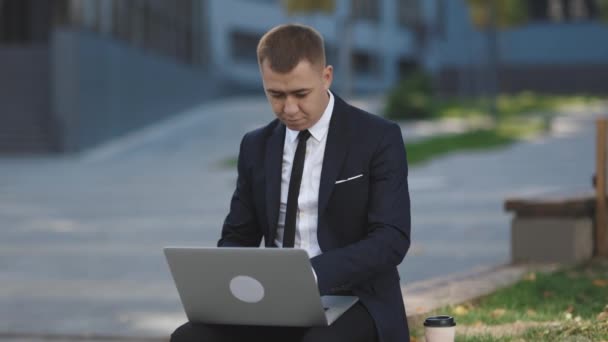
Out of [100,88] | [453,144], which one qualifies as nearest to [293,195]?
[453,144]

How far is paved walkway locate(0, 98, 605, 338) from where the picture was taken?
8.69 metres

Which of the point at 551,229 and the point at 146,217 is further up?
the point at 551,229

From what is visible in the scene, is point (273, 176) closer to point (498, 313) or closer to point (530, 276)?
point (498, 313)

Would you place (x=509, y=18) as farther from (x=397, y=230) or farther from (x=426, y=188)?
(x=397, y=230)

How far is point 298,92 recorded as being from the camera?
13.3ft

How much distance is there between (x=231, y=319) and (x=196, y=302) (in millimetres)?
131

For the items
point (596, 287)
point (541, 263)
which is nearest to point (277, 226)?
point (596, 287)

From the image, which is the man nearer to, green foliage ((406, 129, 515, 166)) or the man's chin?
the man's chin

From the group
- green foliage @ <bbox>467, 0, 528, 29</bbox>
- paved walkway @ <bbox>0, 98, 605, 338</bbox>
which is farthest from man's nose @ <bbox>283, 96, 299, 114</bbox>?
green foliage @ <bbox>467, 0, 528, 29</bbox>

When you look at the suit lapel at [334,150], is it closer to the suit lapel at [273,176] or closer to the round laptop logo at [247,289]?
the suit lapel at [273,176]

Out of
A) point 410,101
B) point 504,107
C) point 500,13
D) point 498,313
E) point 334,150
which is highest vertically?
point 500,13

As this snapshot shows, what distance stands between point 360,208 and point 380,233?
0.50 ft

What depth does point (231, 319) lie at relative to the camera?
404 centimetres

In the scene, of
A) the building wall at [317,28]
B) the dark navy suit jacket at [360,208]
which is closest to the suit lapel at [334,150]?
the dark navy suit jacket at [360,208]
